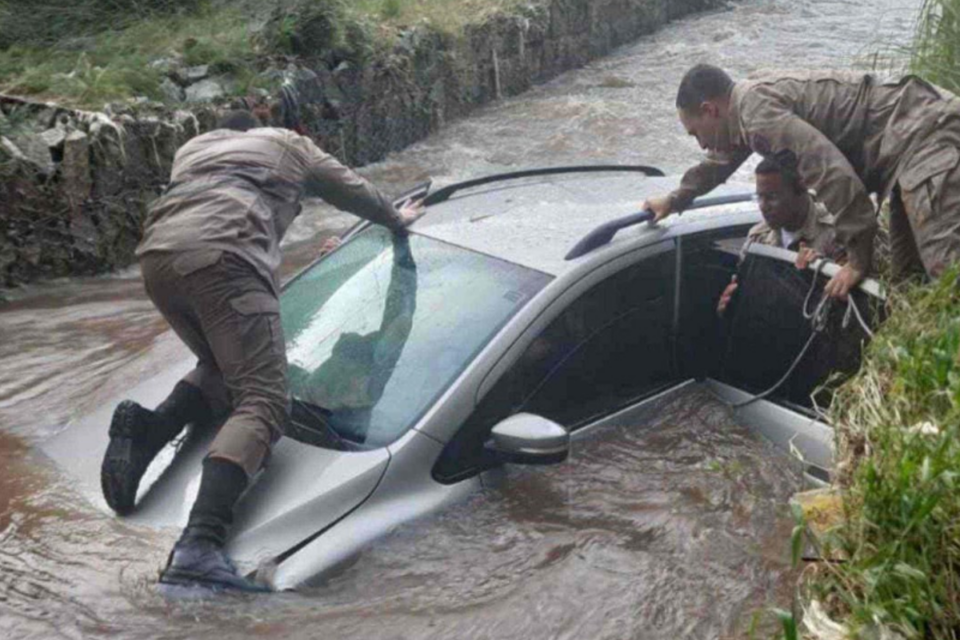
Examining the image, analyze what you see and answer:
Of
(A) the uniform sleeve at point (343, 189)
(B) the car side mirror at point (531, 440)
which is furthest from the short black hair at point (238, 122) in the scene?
(B) the car side mirror at point (531, 440)

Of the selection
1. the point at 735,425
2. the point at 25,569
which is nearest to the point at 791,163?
the point at 735,425

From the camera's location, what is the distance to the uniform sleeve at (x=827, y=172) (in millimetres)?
4859

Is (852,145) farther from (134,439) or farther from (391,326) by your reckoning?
(134,439)

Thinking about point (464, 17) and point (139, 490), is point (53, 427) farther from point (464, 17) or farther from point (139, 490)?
point (464, 17)

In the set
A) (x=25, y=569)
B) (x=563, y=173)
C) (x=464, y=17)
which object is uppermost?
(x=563, y=173)

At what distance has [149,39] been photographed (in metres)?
11.7

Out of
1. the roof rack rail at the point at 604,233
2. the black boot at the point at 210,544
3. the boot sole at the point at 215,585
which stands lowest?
the boot sole at the point at 215,585

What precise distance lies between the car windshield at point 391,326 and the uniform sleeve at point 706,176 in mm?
781

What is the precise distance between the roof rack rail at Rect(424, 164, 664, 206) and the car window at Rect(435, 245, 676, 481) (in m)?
1.17

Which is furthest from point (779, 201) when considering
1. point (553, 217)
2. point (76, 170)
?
point (76, 170)

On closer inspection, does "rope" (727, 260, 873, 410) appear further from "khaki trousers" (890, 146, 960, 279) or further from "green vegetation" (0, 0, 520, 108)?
"green vegetation" (0, 0, 520, 108)

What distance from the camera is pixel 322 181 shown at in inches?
219

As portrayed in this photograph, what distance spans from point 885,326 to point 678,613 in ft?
3.68

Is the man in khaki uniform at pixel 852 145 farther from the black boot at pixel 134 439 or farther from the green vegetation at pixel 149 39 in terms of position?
the green vegetation at pixel 149 39
